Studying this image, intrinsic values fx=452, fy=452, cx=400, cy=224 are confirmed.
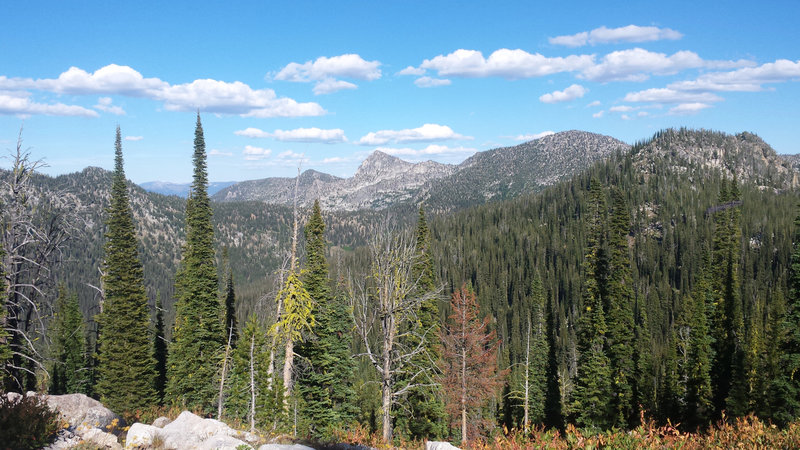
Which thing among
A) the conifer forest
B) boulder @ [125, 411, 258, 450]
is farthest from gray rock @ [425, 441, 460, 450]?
boulder @ [125, 411, 258, 450]

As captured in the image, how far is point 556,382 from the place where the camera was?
45.0m

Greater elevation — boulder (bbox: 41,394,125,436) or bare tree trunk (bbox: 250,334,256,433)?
boulder (bbox: 41,394,125,436)

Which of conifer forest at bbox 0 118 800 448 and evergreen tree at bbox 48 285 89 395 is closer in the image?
conifer forest at bbox 0 118 800 448

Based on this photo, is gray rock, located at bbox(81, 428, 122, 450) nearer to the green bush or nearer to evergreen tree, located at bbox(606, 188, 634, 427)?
the green bush

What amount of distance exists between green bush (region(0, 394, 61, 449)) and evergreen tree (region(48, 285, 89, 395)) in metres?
42.7

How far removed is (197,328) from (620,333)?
109ft

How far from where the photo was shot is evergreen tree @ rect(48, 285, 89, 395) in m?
49.1

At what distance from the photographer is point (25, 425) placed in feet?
34.9

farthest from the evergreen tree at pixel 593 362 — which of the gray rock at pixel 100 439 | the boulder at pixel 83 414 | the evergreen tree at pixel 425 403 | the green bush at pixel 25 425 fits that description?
the green bush at pixel 25 425

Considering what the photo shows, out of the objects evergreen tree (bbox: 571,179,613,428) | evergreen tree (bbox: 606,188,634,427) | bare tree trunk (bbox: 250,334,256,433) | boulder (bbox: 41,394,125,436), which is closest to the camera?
boulder (bbox: 41,394,125,436)

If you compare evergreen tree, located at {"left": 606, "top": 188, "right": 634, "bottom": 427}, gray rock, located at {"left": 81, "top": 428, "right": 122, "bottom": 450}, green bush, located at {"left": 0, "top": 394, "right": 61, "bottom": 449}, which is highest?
green bush, located at {"left": 0, "top": 394, "right": 61, "bottom": 449}

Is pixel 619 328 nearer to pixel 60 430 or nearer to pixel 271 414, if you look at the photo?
pixel 271 414

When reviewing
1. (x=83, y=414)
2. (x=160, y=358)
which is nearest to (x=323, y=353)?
(x=83, y=414)

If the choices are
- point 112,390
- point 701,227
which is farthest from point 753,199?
point 112,390
